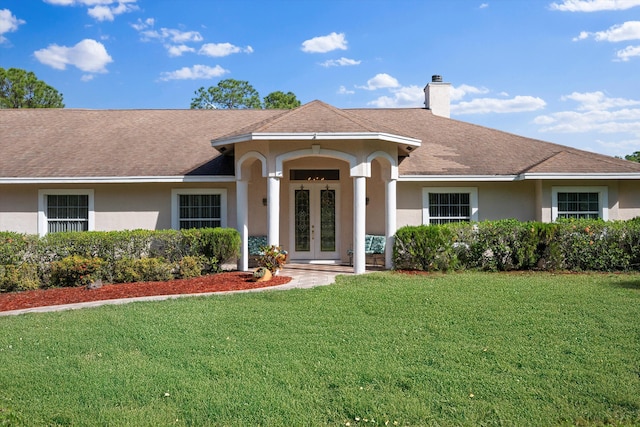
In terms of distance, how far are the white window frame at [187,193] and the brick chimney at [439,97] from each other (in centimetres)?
995

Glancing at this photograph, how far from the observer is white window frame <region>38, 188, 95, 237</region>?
14.3 meters

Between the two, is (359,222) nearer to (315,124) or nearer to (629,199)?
(315,124)

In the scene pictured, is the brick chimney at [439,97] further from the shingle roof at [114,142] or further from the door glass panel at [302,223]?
the door glass panel at [302,223]

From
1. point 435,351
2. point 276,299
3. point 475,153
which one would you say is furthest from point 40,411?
point 475,153

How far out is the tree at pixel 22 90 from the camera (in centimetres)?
3519

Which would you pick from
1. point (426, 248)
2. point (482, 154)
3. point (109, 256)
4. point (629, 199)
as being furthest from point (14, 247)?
point (629, 199)

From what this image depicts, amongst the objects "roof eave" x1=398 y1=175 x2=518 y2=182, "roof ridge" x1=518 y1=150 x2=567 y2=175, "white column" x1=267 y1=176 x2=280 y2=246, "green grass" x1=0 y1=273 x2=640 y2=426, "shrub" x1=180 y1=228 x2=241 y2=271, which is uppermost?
"roof ridge" x1=518 y1=150 x2=567 y2=175

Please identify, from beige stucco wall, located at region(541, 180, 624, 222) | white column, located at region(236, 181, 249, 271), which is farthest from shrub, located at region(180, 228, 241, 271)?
beige stucco wall, located at region(541, 180, 624, 222)

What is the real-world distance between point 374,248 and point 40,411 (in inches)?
429

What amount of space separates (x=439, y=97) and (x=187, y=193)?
Answer: 11.1 metres

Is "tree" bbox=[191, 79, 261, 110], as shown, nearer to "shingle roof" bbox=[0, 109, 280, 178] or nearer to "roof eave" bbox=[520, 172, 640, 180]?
"shingle roof" bbox=[0, 109, 280, 178]

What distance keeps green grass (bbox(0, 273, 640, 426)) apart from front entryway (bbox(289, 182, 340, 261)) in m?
6.29

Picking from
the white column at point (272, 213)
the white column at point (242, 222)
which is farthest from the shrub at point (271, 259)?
the white column at point (242, 222)

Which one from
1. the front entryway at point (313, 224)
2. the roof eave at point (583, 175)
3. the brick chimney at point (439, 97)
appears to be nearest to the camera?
the roof eave at point (583, 175)
